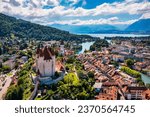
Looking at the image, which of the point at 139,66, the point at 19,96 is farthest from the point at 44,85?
the point at 139,66

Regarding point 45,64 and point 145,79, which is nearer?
point 45,64

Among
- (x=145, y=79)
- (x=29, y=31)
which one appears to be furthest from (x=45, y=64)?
(x=29, y=31)

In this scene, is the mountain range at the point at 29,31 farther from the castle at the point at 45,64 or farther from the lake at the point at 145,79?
the castle at the point at 45,64

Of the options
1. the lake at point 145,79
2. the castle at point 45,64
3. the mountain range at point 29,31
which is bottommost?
the lake at point 145,79

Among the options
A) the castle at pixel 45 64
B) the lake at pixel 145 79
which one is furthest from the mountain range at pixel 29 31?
the castle at pixel 45 64

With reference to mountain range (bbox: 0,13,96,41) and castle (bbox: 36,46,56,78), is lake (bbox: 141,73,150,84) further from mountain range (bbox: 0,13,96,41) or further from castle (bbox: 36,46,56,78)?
mountain range (bbox: 0,13,96,41)

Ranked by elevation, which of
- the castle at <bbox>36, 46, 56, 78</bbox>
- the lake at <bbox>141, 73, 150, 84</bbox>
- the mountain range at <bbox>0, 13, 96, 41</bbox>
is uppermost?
the mountain range at <bbox>0, 13, 96, 41</bbox>

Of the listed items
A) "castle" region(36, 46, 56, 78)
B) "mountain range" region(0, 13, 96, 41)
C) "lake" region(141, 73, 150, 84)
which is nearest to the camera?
"castle" region(36, 46, 56, 78)

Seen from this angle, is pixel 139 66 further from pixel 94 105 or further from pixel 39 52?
pixel 94 105

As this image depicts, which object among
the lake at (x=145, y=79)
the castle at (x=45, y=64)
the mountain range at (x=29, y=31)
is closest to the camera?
the castle at (x=45, y=64)

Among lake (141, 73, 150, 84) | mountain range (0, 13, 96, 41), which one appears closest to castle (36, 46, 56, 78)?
→ lake (141, 73, 150, 84)

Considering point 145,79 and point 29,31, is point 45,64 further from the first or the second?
point 29,31
